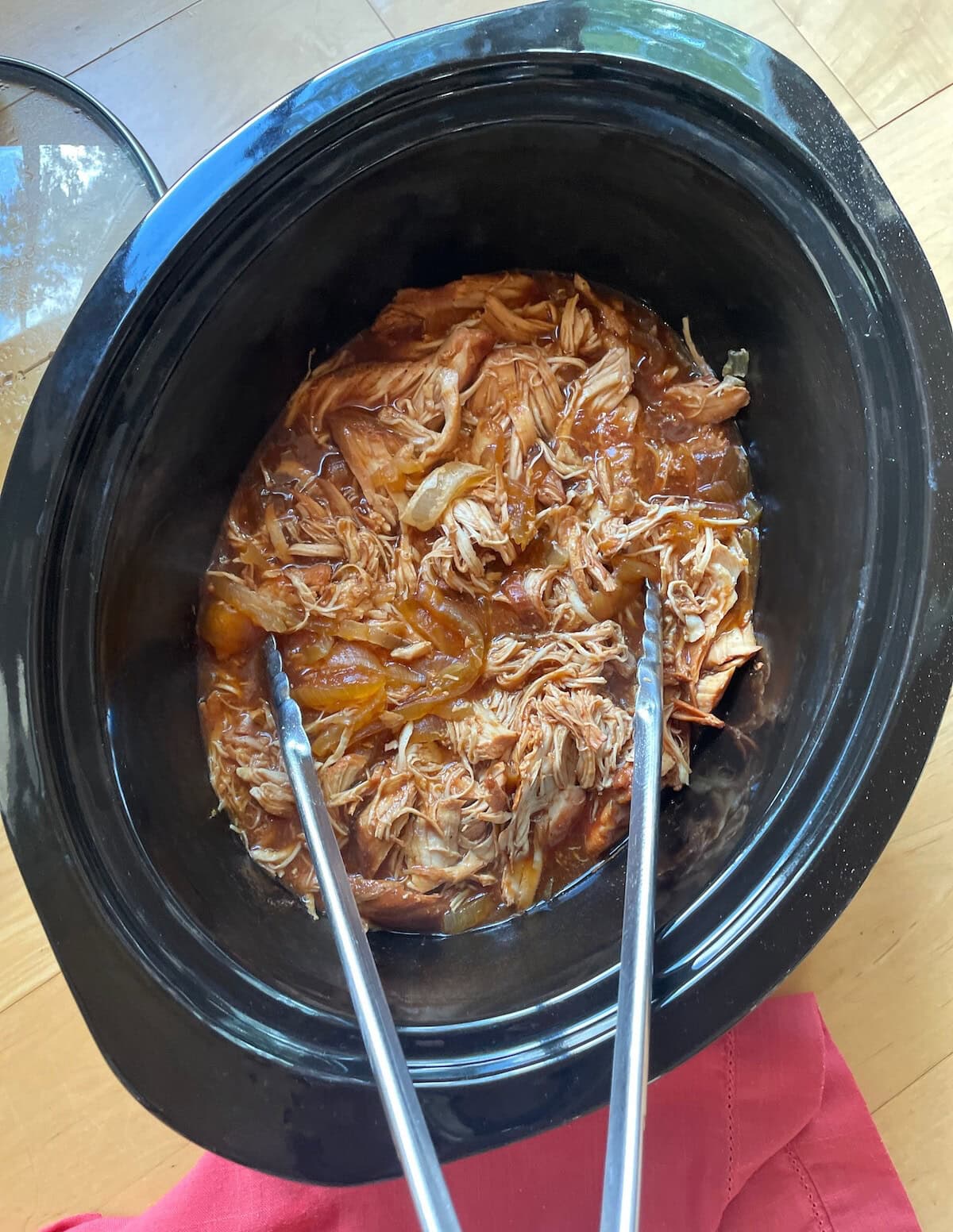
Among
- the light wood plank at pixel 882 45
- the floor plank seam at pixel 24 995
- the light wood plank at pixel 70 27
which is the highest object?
the light wood plank at pixel 70 27

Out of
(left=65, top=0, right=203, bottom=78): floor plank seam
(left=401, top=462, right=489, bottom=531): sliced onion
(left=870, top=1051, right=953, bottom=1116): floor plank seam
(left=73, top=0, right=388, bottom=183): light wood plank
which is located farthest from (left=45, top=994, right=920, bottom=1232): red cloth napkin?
(left=65, top=0, right=203, bottom=78): floor plank seam

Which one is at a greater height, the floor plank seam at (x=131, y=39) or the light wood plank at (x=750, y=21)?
the floor plank seam at (x=131, y=39)

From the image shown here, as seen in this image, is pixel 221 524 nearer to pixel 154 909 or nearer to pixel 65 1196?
pixel 154 909

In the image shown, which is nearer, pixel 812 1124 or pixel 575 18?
pixel 575 18

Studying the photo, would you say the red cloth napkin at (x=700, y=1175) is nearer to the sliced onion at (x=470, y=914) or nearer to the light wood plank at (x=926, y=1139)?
the light wood plank at (x=926, y=1139)

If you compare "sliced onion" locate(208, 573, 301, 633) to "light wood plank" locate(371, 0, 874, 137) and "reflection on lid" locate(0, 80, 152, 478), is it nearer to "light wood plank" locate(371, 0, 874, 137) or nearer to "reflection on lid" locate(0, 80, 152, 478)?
"reflection on lid" locate(0, 80, 152, 478)

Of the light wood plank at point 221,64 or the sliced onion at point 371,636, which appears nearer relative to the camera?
the sliced onion at point 371,636

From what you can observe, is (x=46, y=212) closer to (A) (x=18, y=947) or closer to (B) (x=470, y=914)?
(A) (x=18, y=947)

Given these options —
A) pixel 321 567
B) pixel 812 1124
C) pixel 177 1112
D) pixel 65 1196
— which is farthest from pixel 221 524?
pixel 812 1124

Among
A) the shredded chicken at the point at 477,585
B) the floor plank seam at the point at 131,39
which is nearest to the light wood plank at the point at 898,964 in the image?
the shredded chicken at the point at 477,585
